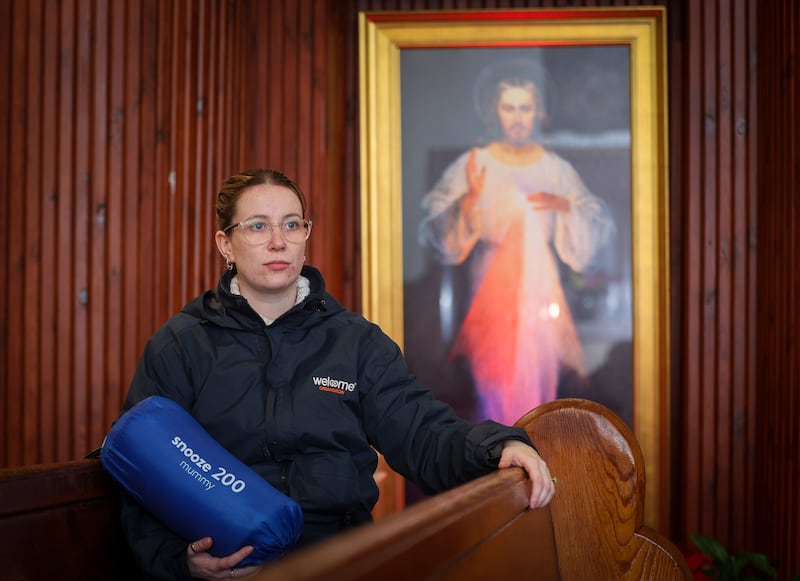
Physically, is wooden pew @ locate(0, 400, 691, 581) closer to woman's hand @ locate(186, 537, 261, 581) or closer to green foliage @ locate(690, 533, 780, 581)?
woman's hand @ locate(186, 537, 261, 581)

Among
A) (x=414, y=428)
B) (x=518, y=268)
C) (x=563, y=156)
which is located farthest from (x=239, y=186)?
(x=563, y=156)

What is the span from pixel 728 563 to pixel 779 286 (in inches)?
45.0

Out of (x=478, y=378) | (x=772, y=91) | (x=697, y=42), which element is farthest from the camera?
(x=478, y=378)

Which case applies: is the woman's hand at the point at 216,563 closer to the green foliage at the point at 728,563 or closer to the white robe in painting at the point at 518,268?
the green foliage at the point at 728,563

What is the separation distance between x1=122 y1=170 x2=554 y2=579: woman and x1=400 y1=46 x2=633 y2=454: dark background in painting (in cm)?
193

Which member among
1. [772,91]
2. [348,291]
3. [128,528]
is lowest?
[128,528]

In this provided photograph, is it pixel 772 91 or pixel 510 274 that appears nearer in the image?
pixel 772 91

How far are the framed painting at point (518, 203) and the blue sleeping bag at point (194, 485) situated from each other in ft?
7.82

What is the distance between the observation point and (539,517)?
1711 mm

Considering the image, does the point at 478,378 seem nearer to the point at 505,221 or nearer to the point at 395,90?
the point at 505,221

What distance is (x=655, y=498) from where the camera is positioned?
4152 mm

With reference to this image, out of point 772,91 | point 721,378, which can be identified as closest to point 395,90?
point 772,91

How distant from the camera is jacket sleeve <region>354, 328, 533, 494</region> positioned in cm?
199

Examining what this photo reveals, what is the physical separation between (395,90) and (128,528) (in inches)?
111
